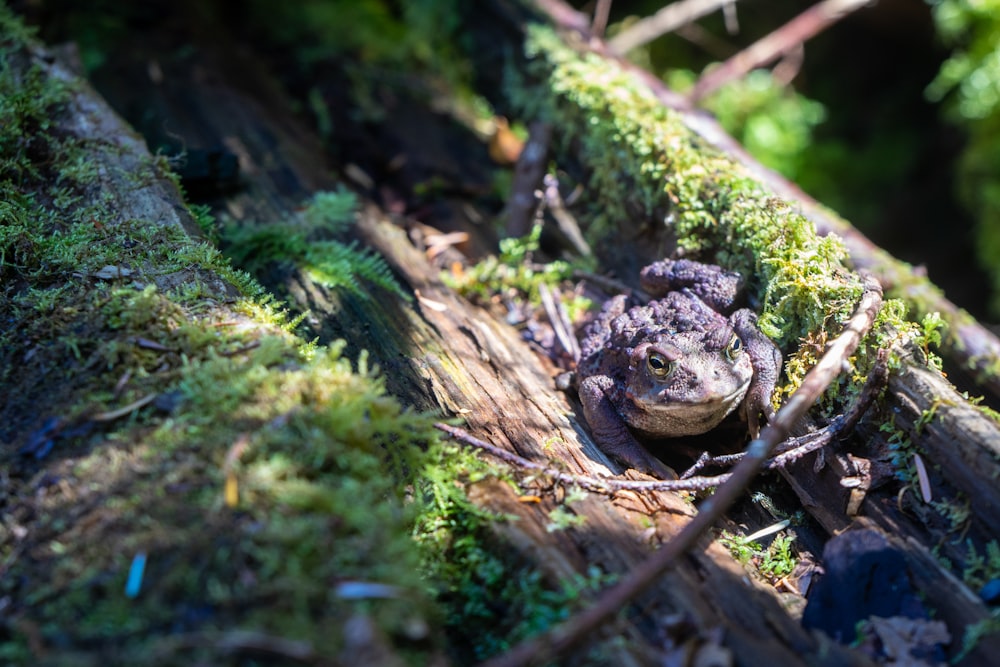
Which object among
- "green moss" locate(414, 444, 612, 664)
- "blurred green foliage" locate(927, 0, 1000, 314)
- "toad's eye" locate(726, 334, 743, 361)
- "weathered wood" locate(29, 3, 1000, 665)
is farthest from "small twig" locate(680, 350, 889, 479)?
"blurred green foliage" locate(927, 0, 1000, 314)

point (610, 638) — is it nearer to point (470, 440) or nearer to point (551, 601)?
point (551, 601)

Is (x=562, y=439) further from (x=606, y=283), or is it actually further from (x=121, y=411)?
(x=121, y=411)

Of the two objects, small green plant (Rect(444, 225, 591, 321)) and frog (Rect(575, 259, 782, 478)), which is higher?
frog (Rect(575, 259, 782, 478))

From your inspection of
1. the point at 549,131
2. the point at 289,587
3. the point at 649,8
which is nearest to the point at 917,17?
the point at 649,8

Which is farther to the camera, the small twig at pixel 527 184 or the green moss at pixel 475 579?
the small twig at pixel 527 184

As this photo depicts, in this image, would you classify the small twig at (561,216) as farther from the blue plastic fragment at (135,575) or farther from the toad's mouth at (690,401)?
the blue plastic fragment at (135,575)

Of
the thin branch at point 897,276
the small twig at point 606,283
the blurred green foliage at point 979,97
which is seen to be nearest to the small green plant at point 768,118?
the blurred green foliage at point 979,97

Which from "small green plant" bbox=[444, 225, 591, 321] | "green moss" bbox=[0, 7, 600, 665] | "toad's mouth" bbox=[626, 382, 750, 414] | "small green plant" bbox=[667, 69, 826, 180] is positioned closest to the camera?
"green moss" bbox=[0, 7, 600, 665]

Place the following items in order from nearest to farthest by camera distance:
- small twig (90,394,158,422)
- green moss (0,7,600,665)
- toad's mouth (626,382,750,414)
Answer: green moss (0,7,600,665) < small twig (90,394,158,422) < toad's mouth (626,382,750,414)

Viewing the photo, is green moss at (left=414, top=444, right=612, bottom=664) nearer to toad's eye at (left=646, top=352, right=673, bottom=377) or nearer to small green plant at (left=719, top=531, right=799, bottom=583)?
small green plant at (left=719, top=531, right=799, bottom=583)
